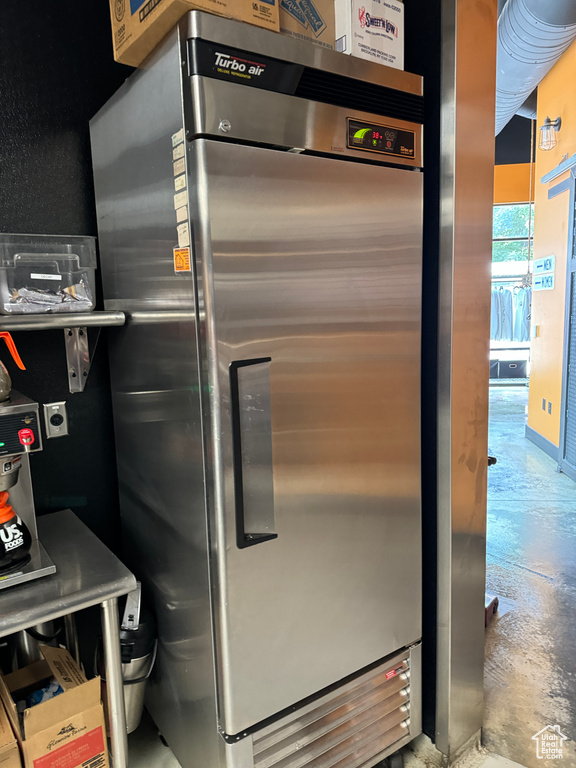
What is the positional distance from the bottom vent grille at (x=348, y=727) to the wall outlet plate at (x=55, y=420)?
3.55 ft

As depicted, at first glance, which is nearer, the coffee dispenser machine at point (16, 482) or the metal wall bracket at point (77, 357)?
the coffee dispenser machine at point (16, 482)

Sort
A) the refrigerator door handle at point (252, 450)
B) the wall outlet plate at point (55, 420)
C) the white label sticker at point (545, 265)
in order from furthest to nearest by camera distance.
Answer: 1. the white label sticker at point (545, 265)
2. the wall outlet plate at point (55, 420)
3. the refrigerator door handle at point (252, 450)

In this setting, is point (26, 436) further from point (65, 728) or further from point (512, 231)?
point (512, 231)

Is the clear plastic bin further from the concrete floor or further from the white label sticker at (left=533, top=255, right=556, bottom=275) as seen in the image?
the white label sticker at (left=533, top=255, right=556, bottom=275)

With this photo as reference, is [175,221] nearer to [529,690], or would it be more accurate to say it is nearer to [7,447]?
[7,447]

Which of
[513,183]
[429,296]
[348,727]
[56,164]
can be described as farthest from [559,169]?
[348,727]

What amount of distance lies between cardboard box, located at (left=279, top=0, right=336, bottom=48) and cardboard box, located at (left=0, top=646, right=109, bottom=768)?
1771 mm

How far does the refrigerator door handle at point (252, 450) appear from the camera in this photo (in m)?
1.27

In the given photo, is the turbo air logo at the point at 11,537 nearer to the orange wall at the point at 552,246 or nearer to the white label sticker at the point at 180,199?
the white label sticker at the point at 180,199

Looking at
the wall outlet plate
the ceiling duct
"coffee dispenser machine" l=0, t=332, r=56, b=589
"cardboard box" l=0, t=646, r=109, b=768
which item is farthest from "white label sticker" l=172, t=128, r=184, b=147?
the ceiling duct

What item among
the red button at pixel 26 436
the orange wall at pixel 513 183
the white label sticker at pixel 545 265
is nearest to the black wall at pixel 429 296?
the red button at pixel 26 436

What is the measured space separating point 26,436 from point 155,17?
102 cm

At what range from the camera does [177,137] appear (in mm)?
1214

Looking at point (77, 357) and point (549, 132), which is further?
point (549, 132)
